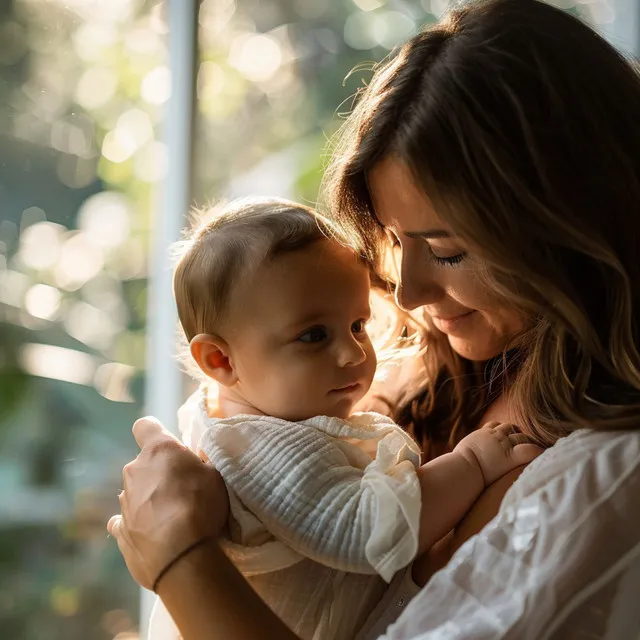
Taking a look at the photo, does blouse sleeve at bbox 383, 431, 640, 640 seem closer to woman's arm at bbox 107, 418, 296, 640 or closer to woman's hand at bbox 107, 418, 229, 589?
woman's arm at bbox 107, 418, 296, 640

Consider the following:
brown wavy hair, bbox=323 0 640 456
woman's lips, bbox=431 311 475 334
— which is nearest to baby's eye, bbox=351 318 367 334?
woman's lips, bbox=431 311 475 334

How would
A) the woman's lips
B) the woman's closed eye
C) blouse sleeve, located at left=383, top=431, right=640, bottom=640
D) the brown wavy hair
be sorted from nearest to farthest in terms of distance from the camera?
blouse sleeve, located at left=383, top=431, right=640, bottom=640, the brown wavy hair, the woman's closed eye, the woman's lips

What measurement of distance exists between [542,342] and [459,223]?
0.78 feet

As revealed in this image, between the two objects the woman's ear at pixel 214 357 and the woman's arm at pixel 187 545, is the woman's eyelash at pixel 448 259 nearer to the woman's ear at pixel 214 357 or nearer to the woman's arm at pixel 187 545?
the woman's ear at pixel 214 357

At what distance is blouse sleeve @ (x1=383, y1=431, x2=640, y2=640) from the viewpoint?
41.4 inches

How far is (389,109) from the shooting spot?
1257mm

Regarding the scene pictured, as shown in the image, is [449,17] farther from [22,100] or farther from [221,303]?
[22,100]

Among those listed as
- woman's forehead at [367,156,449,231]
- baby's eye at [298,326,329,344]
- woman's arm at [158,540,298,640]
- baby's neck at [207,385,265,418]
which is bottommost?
woman's arm at [158,540,298,640]

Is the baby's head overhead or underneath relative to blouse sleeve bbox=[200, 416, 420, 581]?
overhead

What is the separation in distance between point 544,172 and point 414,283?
0.27 m

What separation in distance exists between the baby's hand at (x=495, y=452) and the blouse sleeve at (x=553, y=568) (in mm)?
98

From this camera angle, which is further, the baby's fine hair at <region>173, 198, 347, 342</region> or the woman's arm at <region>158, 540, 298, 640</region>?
the baby's fine hair at <region>173, 198, 347, 342</region>

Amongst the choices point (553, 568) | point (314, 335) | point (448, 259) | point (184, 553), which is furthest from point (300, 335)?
point (553, 568)

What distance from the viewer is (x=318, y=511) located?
1160 mm
